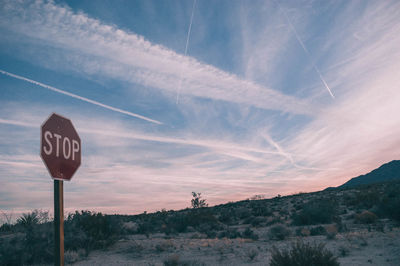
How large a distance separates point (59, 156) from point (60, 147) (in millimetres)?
166

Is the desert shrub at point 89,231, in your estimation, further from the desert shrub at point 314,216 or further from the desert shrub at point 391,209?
the desert shrub at point 391,209

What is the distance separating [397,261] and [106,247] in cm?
1333

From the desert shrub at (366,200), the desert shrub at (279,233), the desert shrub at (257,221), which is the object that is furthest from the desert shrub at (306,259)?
the desert shrub at (366,200)

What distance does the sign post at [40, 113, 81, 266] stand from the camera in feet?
13.1

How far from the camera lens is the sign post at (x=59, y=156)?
13.1 feet

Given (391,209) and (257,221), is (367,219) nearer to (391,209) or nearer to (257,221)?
(391,209)

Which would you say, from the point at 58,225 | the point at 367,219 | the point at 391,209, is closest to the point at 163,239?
the point at 58,225

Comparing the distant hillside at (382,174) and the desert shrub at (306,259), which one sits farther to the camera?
the distant hillside at (382,174)

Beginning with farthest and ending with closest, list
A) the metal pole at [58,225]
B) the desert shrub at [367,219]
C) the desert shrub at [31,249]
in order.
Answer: the desert shrub at [367,219] → the desert shrub at [31,249] → the metal pole at [58,225]

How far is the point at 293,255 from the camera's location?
7738 millimetres

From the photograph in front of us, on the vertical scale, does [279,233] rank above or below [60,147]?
below

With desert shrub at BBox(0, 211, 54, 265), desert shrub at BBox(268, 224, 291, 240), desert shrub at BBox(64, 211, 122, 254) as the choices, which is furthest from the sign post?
desert shrub at BBox(268, 224, 291, 240)

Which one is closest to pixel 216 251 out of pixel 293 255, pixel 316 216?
pixel 293 255

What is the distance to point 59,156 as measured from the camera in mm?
4316
